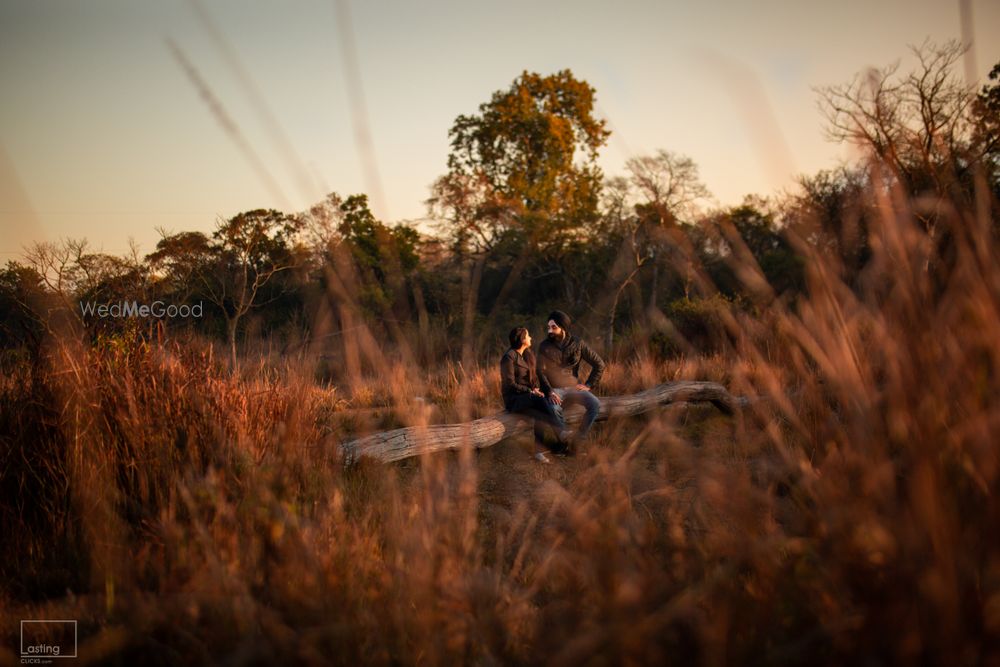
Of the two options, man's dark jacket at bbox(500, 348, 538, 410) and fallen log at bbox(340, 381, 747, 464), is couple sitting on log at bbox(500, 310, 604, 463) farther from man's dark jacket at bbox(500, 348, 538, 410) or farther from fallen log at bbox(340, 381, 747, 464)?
fallen log at bbox(340, 381, 747, 464)

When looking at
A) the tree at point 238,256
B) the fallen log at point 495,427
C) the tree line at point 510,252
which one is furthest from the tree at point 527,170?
the fallen log at point 495,427

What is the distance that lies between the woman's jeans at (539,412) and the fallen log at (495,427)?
11cm

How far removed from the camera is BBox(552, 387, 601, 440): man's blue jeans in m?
6.52

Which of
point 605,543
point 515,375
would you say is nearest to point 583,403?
point 515,375

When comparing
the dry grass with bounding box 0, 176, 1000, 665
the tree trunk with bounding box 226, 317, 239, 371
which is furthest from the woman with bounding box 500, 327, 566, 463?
the dry grass with bounding box 0, 176, 1000, 665

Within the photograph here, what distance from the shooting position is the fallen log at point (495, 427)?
209 inches

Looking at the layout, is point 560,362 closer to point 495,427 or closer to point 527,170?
point 495,427

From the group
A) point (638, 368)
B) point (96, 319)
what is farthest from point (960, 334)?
point (638, 368)

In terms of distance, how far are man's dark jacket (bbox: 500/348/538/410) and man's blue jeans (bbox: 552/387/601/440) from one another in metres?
0.34

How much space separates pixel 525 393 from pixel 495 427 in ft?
1.81

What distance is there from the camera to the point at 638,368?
30.7 ft

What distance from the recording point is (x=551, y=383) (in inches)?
277

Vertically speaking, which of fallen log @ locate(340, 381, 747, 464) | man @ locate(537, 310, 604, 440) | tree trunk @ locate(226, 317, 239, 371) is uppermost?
tree trunk @ locate(226, 317, 239, 371)

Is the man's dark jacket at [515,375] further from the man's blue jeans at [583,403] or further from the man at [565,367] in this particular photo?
the man's blue jeans at [583,403]
